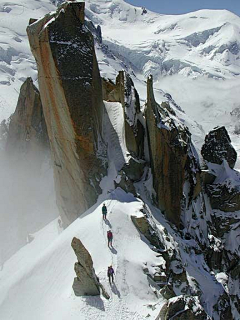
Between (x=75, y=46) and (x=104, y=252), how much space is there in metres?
18.4

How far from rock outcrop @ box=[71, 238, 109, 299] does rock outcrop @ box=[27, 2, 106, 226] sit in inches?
499

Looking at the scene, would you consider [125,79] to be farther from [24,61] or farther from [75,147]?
[24,61]

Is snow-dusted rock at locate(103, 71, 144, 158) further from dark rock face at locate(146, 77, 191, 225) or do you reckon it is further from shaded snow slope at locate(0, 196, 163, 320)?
shaded snow slope at locate(0, 196, 163, 320)

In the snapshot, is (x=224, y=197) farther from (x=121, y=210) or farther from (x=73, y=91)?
(x=73, y=91)

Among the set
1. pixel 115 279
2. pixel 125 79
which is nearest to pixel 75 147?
pixel 125 79

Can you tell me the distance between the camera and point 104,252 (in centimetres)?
2809

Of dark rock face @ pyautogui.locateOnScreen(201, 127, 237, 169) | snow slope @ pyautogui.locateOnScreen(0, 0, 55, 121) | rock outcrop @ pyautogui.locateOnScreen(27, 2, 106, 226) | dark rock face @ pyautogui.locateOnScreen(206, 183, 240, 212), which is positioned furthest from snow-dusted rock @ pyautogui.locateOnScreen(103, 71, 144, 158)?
snow slope @ pyautogui.locateOnScreen(0, 0, 55, 121)

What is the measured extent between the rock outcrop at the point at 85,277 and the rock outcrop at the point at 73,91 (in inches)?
499

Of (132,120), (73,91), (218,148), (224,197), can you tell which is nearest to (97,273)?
(73,91)

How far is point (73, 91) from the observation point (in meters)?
36.1

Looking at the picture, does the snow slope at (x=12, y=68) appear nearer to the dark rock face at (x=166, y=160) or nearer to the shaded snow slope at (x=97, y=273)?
the dark rock face at (x=166, y=160)

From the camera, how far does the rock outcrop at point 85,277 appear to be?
24.2m

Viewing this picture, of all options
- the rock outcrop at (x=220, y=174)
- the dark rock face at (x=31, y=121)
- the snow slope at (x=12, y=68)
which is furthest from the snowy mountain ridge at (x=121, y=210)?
the snow slope at (x=12, y=68)

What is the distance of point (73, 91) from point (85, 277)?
17574 mm
